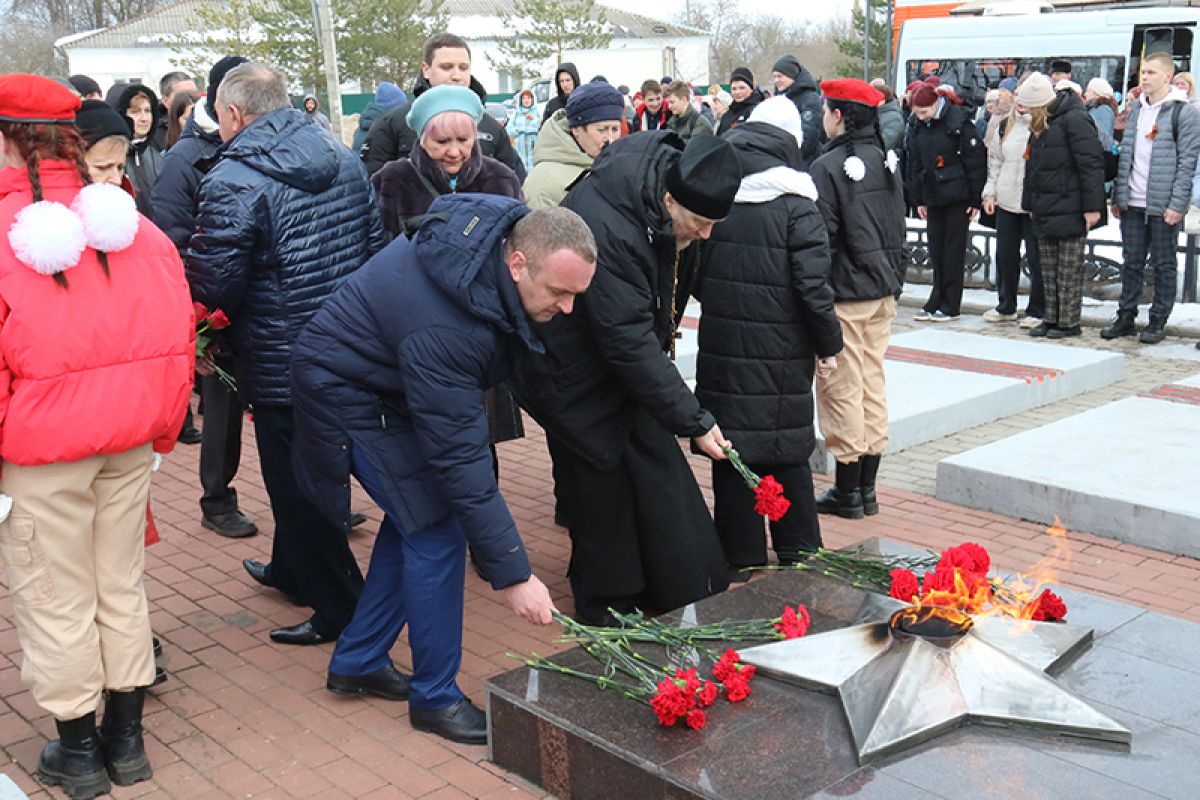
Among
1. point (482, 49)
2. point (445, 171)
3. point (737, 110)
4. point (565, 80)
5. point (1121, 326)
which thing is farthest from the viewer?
point (482, 49)

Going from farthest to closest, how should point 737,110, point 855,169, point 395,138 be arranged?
point 737,110, point 395,138, point 855,169

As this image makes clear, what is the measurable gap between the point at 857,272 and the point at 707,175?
6.36 ft

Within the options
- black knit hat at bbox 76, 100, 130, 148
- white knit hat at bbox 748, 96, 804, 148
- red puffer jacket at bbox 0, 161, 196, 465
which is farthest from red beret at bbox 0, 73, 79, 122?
white knit hat at bbox 748, 96, 804, 148

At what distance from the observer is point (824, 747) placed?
3521mm

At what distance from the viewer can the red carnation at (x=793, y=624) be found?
13.5ft

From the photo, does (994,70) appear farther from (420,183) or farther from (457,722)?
(457,722)

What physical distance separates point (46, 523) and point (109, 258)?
75cm

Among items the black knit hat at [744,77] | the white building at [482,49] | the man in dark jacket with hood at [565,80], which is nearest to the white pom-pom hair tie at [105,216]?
the man in dark jacket with hood at [565,80]

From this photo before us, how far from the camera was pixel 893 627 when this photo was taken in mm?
3977

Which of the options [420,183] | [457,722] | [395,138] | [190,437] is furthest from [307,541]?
[190,437]

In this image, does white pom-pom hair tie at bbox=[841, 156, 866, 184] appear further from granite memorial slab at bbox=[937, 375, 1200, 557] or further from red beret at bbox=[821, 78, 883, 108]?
granite memorial slab at bbox=[937, 375, 1200, 557]

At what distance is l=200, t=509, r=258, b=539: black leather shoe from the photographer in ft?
19.8

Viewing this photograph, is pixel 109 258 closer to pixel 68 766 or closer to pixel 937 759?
pixel 68 766

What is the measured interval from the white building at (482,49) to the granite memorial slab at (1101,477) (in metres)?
34.5
